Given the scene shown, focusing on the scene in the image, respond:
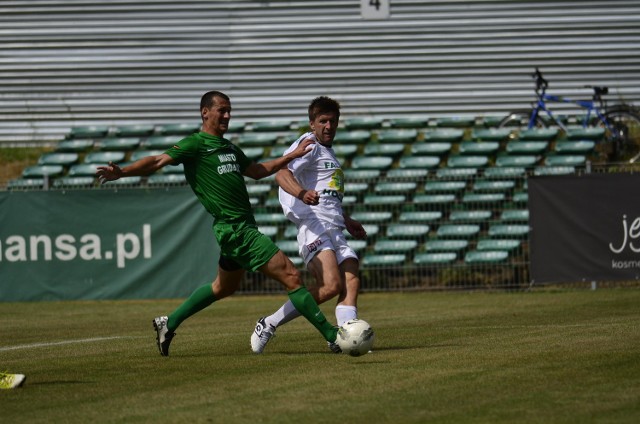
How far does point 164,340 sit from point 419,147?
14.3m

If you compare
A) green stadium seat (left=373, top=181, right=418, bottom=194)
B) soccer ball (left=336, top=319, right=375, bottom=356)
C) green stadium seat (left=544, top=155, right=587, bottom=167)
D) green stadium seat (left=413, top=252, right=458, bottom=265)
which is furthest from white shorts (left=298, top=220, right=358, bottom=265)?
green stadium seat (left=544, top=155, right=587, bottom=167)

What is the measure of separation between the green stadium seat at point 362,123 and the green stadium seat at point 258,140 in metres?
1.70

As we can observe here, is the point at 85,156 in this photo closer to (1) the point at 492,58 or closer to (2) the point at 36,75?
(2) the point at 36,75

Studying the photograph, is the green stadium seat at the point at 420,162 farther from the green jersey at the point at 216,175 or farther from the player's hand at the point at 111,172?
the player's hand at the point at 111,172

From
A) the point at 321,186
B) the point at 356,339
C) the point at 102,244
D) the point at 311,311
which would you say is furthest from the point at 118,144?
the point at 356,339

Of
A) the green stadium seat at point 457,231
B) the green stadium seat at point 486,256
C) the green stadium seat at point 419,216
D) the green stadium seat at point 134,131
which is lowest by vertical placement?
the green stadium seat at point 486,256

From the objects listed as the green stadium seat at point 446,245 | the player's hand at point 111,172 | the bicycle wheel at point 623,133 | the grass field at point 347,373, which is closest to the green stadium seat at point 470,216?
the green stadium seat at point 446,245

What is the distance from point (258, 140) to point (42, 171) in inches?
176

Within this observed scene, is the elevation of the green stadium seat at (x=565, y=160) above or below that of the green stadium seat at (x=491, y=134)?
below

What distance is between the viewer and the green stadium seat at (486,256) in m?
19.9

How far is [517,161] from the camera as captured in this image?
2302 cm

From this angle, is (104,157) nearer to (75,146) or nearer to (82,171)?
(82,171)

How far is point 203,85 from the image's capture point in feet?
91.8

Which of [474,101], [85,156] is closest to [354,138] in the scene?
[474,101]
